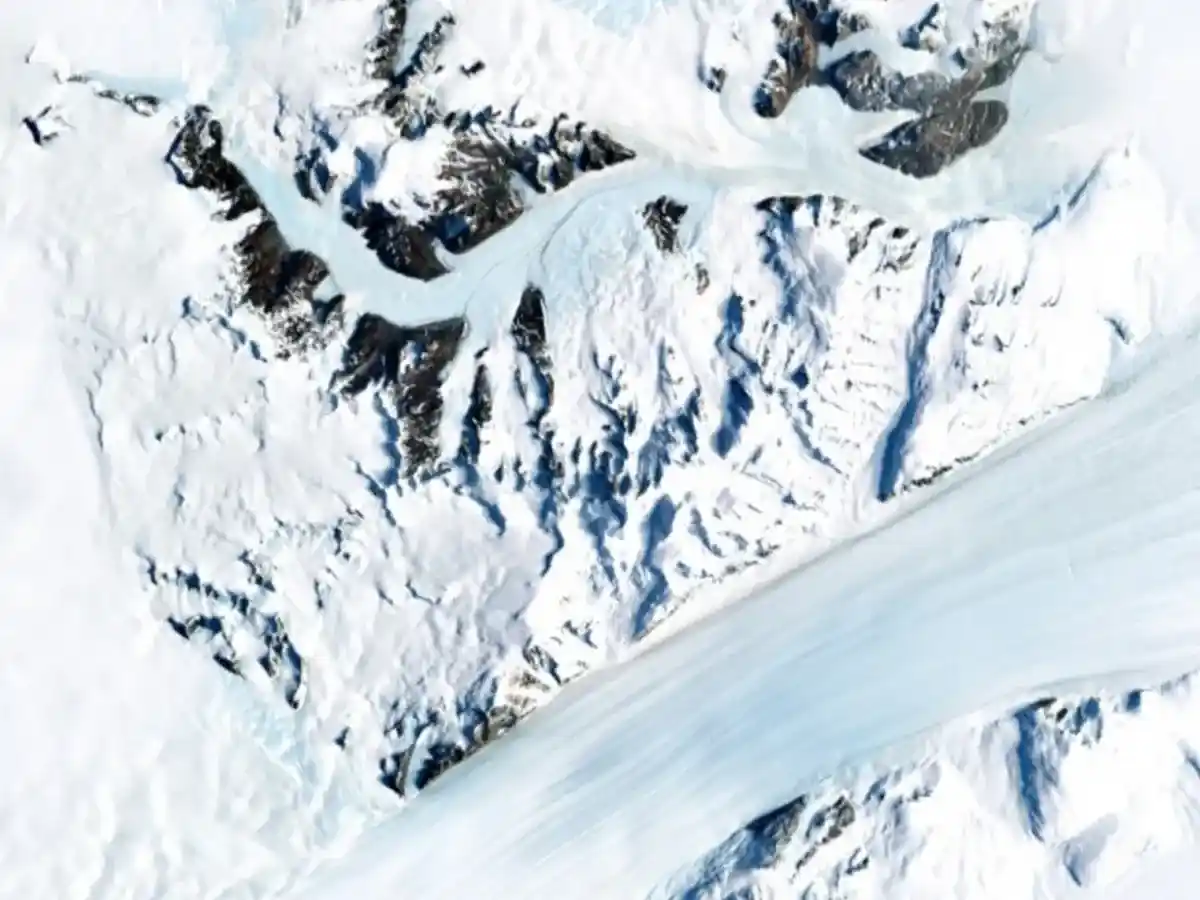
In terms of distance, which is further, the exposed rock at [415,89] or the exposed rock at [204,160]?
the exposed rock at [204,160]

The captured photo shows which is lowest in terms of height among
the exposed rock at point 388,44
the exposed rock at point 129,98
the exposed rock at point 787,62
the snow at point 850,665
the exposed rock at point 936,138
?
the snow at point 850,665

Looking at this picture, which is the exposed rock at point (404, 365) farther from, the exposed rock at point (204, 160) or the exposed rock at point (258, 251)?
the exposed rock at point (204, 160)

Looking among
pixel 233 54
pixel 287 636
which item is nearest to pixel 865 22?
pixel 233 54

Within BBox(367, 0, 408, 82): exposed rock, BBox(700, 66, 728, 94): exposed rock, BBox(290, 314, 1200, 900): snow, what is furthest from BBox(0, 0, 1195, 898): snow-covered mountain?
BBox(290, 314, 1200, 900): snow

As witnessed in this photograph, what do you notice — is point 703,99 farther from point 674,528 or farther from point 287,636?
point 287,636

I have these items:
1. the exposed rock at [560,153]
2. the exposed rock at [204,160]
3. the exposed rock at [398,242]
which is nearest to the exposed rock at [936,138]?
the exposed rock at [560,153]

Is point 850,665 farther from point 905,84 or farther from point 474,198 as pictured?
point 474,198

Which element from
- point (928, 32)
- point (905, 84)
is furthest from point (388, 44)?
point (928, 32)
